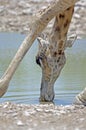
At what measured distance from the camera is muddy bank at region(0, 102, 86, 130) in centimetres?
374

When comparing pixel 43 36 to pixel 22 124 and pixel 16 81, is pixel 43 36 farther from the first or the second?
pixel 22 124

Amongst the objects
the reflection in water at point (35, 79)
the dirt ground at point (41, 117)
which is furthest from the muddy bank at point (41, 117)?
the reflection in water at point (35, 79)

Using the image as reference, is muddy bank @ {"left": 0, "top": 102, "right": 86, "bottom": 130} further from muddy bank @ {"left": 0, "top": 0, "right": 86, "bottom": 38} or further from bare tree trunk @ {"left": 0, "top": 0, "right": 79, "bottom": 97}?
muddy bank @ {"left": 0, "top": 0, "right": 86, "bottom": 38}

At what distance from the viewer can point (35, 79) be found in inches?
235

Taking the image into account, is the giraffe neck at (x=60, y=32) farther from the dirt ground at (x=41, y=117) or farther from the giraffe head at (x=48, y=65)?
the dirt ground at (x=41, y=117)

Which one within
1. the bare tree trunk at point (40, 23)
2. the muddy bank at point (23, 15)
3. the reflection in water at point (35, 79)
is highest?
the bare tree trunk at point (40, 23)

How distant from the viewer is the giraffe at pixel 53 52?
5055 millimetres

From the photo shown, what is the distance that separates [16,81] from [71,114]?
1925mm

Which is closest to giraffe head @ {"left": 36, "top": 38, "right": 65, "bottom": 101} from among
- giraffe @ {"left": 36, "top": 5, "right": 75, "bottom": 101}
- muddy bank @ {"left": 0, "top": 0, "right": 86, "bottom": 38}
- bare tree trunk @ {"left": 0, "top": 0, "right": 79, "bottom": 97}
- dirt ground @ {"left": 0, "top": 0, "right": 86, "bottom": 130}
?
giraffe @ {"left": 36, "top": 5, "right": 75, "bottom": 101}

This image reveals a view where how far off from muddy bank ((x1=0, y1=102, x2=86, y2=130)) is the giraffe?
99cm

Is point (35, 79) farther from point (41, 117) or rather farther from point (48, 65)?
point (41, 117)

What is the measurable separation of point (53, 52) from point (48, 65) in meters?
0.10

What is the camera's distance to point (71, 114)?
13.0ft

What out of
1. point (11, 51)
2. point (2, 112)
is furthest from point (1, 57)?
point (2, 112)
